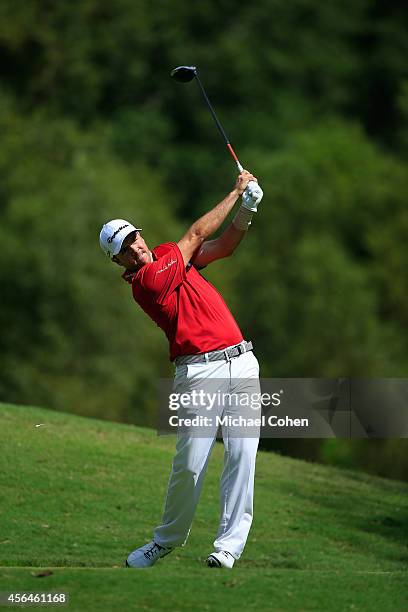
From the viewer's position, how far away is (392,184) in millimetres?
56594

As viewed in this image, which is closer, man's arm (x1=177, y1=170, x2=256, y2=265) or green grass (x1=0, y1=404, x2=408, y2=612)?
green grass (x1=0, y1=404, x2=408, y2=612)

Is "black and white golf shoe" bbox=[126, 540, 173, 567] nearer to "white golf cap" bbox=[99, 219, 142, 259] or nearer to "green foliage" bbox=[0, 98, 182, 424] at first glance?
"white golf cap" bbox=[99, 219, 142, 259]

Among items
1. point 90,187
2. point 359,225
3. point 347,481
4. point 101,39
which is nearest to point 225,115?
point 101,39

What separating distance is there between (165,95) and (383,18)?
17461 millimetres

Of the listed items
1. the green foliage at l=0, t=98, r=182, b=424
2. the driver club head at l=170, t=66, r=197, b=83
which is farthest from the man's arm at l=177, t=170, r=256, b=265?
the green foliage at l=0, t=98, r=182, b=424

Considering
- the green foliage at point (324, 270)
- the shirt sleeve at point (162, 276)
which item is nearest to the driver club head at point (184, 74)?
the shirt sleeve at point (162, 276)

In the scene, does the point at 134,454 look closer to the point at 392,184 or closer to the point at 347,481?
the point at 347,481

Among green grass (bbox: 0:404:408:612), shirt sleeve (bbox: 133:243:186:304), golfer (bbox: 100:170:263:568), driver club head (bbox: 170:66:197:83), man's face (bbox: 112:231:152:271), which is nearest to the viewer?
green grass (bbox: 0:404:408:612)

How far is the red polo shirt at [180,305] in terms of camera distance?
9.36m

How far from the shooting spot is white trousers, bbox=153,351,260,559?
9.44 meters

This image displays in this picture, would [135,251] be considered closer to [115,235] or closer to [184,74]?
[115,235]

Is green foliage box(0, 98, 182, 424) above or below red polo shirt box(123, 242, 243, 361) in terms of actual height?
above

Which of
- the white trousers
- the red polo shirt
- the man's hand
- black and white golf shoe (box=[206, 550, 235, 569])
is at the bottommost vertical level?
black and white golf shoe (box=[206, 550, 235, 569])

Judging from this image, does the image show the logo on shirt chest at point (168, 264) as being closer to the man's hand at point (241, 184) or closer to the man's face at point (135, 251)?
the man's face at point (135, 251)
